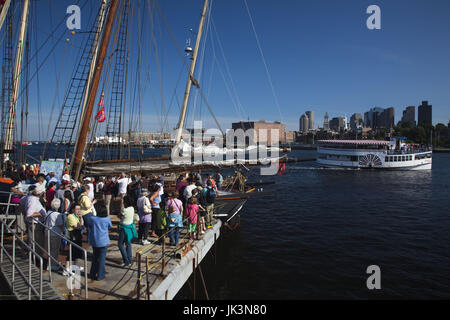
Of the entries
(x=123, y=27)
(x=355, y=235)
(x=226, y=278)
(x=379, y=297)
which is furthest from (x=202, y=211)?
A: (x=123, y=27)

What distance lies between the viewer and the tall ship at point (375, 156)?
61438mm

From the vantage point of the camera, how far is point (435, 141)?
529ft

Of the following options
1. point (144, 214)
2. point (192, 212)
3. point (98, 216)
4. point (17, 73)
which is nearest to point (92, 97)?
point (98, 216)

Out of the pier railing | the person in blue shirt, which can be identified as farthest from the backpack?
the person in blue shirt

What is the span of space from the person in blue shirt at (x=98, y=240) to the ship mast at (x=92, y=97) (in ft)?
23.7

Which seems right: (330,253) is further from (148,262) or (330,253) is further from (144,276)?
(144,276)

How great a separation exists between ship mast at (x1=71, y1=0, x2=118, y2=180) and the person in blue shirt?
7227mm

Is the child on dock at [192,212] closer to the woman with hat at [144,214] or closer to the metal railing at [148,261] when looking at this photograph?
the metal railing at [148,261]

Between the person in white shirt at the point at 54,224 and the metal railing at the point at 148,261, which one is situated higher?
the person in white shirt at the point at 54,224

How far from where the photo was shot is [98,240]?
5.98 m

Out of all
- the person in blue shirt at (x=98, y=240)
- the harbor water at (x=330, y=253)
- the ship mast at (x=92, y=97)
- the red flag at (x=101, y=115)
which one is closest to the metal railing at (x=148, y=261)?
the person in blue shirt at (x=98, y=240)

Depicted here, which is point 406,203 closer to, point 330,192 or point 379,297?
point 330,192

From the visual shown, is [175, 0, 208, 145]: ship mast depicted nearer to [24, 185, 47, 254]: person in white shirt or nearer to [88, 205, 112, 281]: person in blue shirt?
[24, 185, 47, 254]: person in white shirt

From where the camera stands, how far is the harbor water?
387 inches
